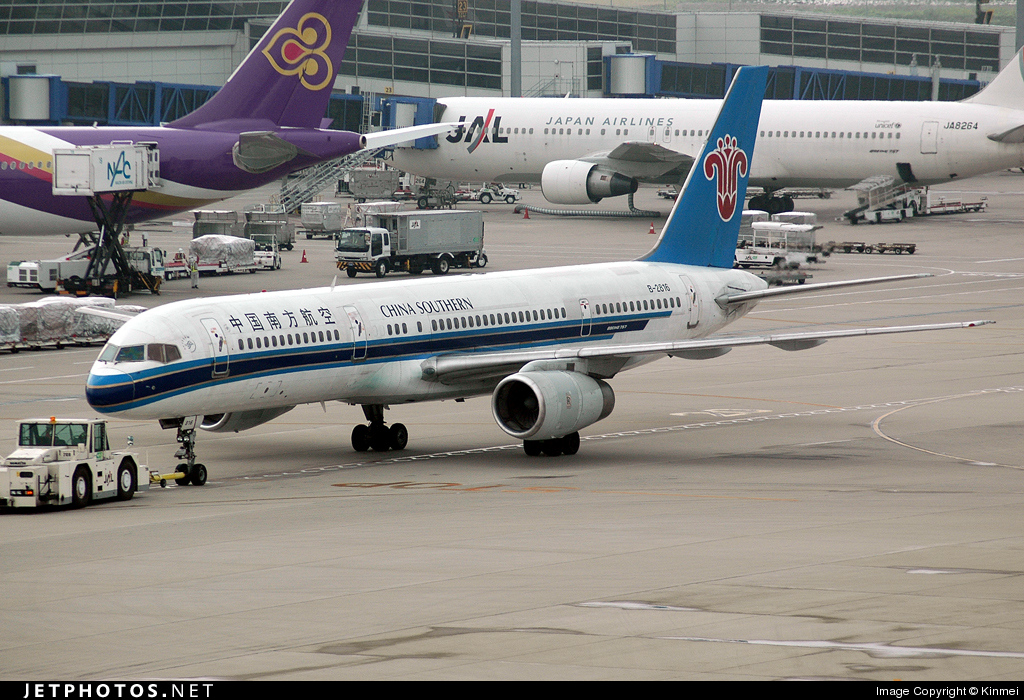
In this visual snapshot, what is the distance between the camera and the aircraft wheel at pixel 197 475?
28.8 meters

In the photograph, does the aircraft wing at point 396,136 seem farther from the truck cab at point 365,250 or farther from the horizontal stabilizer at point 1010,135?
the horizontal stabilizer at point 1010,135

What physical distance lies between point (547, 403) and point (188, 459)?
7.67 metres

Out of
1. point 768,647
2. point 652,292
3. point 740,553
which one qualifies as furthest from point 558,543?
point 652,292

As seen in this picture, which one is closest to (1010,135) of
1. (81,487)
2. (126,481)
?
(126,481)

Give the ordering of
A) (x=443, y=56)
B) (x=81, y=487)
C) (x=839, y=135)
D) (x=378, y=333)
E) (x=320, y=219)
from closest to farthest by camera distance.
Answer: (x=81, y=487)
(x=378, y=333)
(x=839, y=135)
(x=320, y=219)
(x=443, y=56)

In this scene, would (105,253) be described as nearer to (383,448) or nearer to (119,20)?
(383,448)

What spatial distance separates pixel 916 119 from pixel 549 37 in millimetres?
71521

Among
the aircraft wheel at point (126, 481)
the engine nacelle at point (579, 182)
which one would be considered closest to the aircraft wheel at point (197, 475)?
the aircraft wheel at point (126, 481)

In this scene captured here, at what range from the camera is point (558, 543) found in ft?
70.9

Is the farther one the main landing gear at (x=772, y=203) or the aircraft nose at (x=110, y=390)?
the main landing gear at (x=772, y=203)

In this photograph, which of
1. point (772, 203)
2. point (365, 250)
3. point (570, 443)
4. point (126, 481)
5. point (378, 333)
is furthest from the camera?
point (772, 203)

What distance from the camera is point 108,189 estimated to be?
191 feet

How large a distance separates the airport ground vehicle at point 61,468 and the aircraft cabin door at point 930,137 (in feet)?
221

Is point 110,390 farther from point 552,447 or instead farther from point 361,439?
point 552,447
